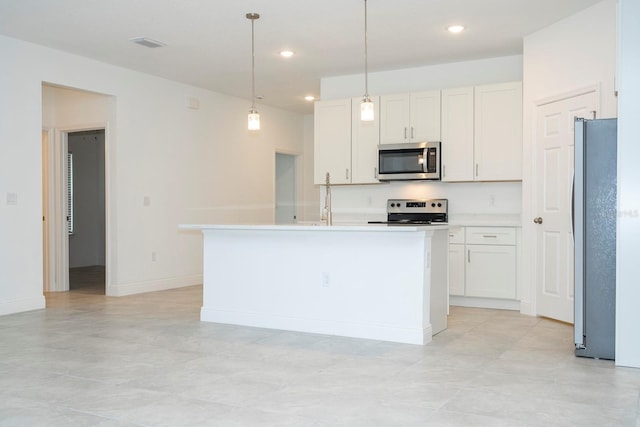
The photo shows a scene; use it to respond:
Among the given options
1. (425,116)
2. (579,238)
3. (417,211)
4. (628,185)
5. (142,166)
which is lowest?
(579,238)

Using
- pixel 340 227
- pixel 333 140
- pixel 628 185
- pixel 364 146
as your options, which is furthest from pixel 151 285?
pixel 628 185

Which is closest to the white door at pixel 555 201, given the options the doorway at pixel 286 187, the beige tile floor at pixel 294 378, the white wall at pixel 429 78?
the beige tile floor at pixel 294 378

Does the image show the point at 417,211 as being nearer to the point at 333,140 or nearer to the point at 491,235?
the point at 491,235

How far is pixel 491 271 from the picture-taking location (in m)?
5.95

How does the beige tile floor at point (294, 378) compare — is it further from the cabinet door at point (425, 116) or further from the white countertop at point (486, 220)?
the cabinet door at point (425, 116)

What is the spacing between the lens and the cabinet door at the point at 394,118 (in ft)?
21.5

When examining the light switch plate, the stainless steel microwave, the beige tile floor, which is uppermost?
the stainless steel microwave

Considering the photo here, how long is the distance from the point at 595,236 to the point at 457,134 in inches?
103

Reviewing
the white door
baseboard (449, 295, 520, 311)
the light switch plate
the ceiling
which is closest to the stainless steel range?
baseboard (449, 295, 520, 311)

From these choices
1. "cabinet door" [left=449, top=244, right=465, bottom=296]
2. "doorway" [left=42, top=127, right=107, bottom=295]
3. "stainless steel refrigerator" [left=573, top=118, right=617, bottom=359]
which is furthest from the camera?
"doorway" [left=42, top=127, right=107, bottom=295]

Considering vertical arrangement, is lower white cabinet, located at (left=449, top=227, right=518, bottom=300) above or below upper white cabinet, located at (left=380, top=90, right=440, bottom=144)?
below

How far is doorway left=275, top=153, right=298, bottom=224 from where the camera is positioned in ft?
32.0

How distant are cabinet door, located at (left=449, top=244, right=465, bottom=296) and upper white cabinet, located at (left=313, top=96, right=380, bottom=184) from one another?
128 centimetres

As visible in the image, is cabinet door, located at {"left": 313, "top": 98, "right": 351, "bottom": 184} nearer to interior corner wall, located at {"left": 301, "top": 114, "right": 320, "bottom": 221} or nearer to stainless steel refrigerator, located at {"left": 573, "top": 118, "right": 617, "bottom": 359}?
interior corner wall, located at {"left": 301, "top": 114, "right": 320, "bottom": 221}
